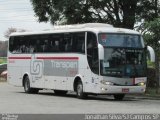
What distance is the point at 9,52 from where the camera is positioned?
35531 millimetres

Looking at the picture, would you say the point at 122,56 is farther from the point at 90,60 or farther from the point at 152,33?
the point at 152,33

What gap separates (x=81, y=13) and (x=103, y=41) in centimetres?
1017

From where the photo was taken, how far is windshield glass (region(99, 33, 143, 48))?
91.2ft

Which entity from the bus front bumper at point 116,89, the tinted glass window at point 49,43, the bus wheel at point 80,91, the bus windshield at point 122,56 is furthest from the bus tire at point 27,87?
the bus windshield at point 122,56

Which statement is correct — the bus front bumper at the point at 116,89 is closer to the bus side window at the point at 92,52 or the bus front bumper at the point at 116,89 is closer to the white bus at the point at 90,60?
the white bus at the point at 90,60

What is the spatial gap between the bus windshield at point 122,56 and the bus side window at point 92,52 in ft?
0.97

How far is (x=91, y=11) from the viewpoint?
3819cm

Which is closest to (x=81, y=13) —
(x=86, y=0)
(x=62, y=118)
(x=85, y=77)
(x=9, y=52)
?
(x=86, y=0)

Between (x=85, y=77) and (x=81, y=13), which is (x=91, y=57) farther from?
(x=81, y=13)

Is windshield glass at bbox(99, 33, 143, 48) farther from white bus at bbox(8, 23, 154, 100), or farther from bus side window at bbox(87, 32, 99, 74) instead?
bus side window at bbox(87, 32, 99, 74)

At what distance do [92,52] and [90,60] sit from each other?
1.39 ft

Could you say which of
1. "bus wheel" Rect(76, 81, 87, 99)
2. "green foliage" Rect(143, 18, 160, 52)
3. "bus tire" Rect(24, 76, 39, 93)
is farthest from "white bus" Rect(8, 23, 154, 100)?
"green foliage" Rect(143, 18, 160, 52)

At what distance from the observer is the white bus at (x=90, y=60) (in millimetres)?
27656

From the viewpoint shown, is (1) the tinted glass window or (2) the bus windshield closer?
(2) the bus windshield
